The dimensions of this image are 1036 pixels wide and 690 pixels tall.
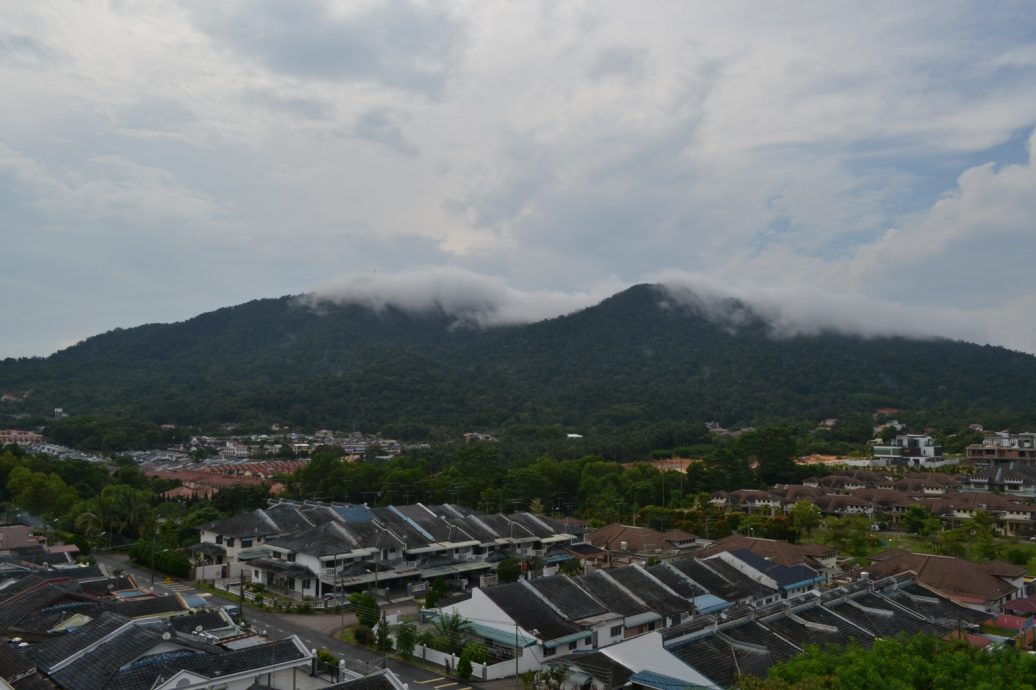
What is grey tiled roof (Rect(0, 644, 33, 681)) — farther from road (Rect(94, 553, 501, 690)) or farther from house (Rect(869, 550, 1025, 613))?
house (Rect(869, 550, 1025, 613))

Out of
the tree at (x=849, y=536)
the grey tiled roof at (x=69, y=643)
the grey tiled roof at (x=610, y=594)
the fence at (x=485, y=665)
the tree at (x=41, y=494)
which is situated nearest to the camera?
the grey tiled roof at (x=69, y=643)

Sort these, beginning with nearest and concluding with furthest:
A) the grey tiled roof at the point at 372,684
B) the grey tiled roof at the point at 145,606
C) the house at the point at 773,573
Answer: the grey tiled roof at the point at 372,684 → the grey tiled roof at the point at 145,606 → the house at the point at 773,573

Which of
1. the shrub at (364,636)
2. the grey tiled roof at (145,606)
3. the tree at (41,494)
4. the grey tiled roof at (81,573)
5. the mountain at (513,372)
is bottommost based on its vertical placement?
the shrub at (364,636)

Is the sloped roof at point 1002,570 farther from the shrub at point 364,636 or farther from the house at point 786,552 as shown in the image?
the shrub at point 364,636

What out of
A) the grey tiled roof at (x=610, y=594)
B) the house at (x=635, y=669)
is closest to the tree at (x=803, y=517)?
the grey tiled roof at (x=610, y=594)

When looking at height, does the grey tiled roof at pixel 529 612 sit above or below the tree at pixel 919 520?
above

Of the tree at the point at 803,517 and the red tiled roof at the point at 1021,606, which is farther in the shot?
the tree at the point at 803,517

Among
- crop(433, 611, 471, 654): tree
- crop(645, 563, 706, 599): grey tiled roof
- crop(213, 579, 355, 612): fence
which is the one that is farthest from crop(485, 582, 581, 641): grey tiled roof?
crop(213, 579, 355, 612): fence

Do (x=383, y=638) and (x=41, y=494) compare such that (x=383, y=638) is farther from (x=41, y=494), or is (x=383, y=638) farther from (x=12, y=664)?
(x=41, y=494)
